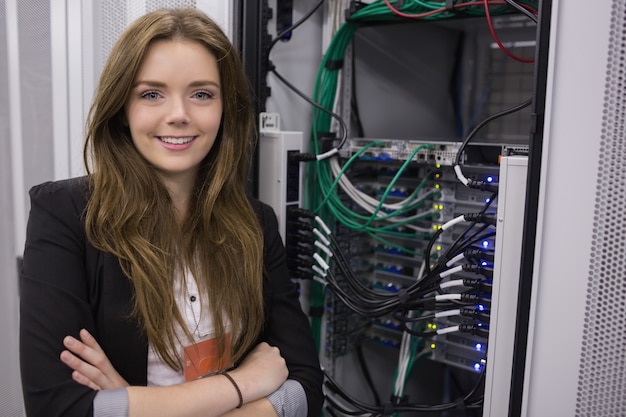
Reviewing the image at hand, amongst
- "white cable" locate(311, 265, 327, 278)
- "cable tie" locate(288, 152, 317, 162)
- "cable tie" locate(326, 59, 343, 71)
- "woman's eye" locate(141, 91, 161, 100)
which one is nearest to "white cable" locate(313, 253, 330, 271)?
"white cable" locate(311, 265, 327, 278)

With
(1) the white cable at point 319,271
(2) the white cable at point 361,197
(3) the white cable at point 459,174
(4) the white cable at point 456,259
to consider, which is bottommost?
(1) the white cable at point 319,271

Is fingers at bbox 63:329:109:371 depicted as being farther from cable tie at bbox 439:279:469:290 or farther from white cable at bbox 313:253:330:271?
cable tie at bbox 439:279:469:290

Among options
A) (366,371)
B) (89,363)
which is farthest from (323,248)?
(89,363)

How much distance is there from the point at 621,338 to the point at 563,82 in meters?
0.48

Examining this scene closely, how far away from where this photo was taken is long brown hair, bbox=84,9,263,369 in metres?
1.17

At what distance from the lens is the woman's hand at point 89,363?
3.50 ft

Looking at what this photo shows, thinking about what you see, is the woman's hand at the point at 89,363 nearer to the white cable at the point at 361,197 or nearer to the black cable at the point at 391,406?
the black cable at the point at 391,406

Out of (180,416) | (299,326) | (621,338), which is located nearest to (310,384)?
(299,326)

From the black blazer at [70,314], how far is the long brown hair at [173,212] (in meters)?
0.03

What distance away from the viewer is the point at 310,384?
1287mm

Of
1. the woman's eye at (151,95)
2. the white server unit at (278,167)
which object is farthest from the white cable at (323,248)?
the woman's eye at (151,95)

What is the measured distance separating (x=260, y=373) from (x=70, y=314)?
410 millimetres

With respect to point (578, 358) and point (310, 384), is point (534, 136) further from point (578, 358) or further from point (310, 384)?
point (310, 384)

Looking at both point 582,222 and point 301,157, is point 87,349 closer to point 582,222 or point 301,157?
point 301,157
